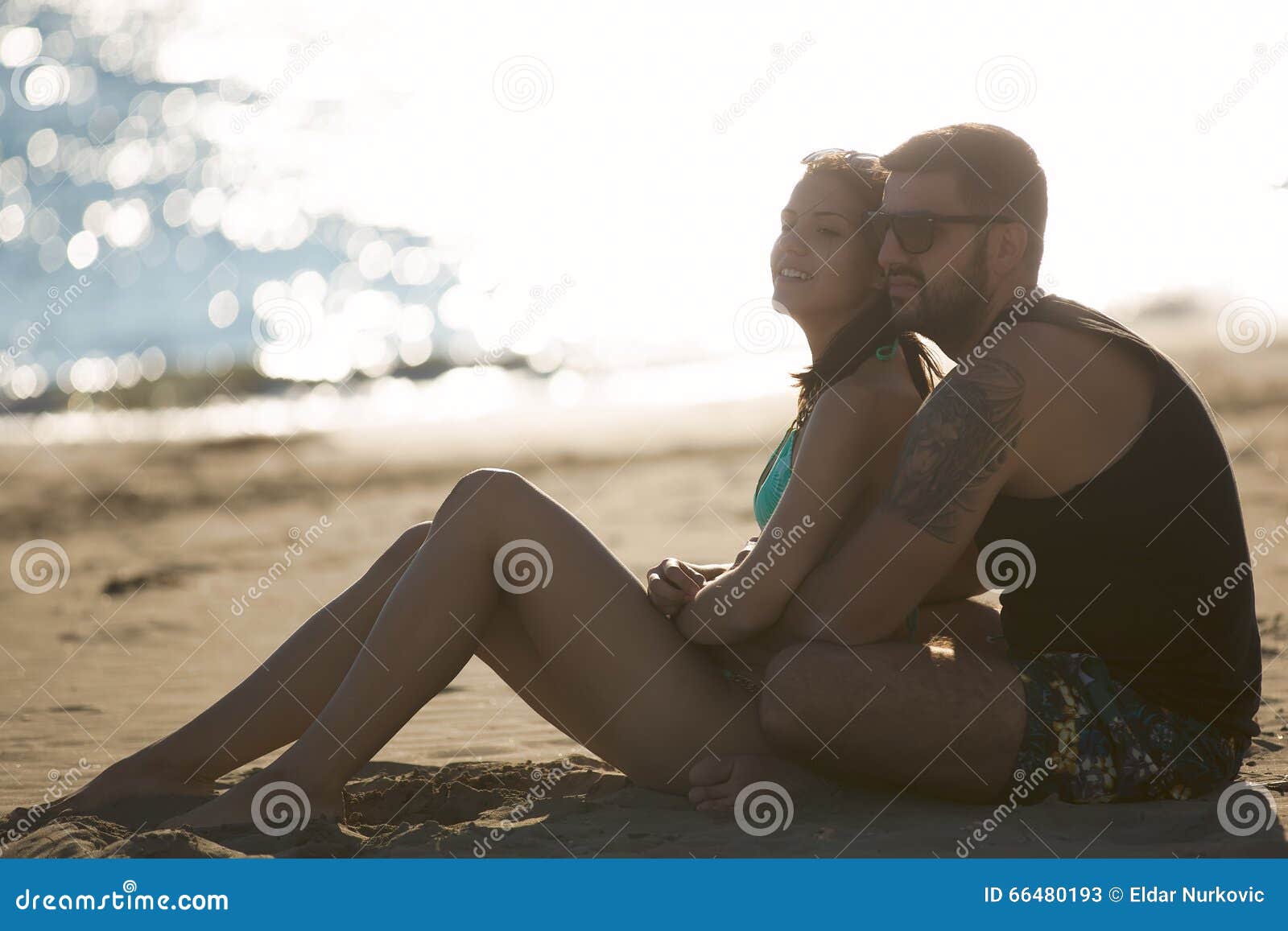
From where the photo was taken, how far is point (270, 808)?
316 cm

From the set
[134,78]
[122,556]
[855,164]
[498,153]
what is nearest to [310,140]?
[134,78]

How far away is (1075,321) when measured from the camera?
2.87 metres

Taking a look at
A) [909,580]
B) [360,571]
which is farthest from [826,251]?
[360,571]

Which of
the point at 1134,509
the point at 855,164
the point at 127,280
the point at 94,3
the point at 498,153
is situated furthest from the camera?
the point at 94,3

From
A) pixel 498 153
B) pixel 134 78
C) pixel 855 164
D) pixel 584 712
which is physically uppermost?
pixel 134 78

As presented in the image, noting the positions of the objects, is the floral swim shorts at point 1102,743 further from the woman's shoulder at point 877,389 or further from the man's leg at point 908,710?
the woman's shoulder at point 877,389

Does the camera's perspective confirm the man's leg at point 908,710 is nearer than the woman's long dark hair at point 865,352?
Yes

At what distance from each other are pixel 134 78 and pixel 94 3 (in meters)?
1.92

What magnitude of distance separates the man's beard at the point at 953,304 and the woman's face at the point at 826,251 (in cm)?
22

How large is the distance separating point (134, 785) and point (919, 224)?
2566 mm

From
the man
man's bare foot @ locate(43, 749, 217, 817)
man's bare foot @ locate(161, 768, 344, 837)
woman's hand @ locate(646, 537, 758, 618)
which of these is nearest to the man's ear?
the man

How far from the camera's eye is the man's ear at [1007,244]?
3068 mm

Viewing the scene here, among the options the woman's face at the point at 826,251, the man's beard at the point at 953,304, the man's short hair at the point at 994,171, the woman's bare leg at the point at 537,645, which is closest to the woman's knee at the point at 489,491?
the woman's bare leg at the point at 537,645

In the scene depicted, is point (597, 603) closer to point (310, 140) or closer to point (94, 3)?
point (310, 140)
